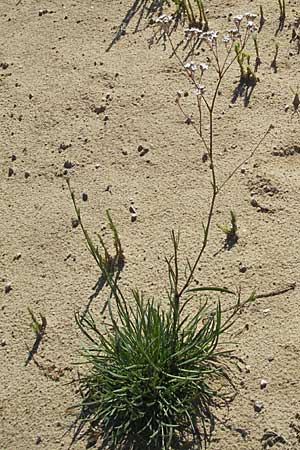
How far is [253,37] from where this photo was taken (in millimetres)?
4484

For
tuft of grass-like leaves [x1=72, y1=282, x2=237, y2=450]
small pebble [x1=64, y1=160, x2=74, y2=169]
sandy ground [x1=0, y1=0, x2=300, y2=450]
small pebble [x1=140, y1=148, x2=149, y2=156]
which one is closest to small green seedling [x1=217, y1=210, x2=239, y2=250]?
sandy ground [x1=0, y1=0, x2=300, y2=450]

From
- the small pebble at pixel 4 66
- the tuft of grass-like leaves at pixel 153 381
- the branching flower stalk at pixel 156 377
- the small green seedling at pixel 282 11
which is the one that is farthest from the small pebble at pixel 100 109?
the tuft of grass-like leaves at pixel 153 381

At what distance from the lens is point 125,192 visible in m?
4.17

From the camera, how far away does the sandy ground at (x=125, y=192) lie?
3.42 m

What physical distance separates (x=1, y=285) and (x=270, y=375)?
125cm

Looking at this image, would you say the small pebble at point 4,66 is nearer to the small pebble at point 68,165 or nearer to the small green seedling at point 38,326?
the small pebble at point 68,165

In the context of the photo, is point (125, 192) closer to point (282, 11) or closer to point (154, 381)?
Answer: point (154, 381)

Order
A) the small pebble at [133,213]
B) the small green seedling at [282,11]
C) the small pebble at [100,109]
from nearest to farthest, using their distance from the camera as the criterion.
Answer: the small pebble at [133,213] → the small pebble at [100,109] → the small green seedling at [282,11]

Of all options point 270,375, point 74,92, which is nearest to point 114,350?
point 270,375

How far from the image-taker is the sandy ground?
3.42 m

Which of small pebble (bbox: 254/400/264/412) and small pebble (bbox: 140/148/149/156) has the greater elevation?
small pebble (bbox: 140/148/149/156)

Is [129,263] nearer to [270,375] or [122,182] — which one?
[122,182]

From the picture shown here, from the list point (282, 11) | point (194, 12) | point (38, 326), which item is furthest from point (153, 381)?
point (194, 12)

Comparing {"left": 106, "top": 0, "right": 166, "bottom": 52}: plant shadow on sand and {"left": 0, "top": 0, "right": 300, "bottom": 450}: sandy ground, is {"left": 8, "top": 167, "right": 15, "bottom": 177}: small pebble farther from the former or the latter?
{"left": 106, "top": 0, "right": 166, "bottom": 52}: plant shadow on sand
